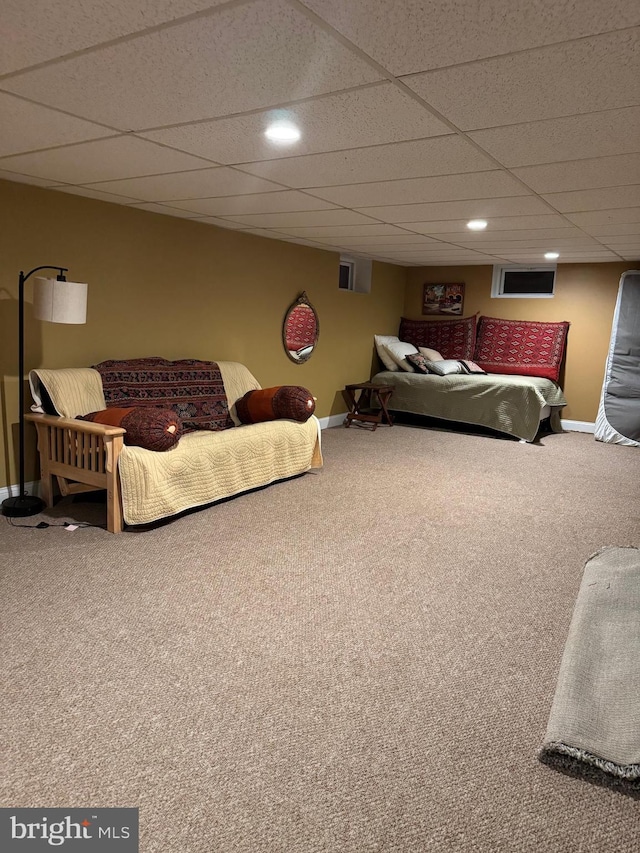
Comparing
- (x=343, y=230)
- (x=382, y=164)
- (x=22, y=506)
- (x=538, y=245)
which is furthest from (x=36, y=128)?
(x=538, y=245)

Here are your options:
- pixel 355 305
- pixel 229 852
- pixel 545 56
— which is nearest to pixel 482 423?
pixel 355 305

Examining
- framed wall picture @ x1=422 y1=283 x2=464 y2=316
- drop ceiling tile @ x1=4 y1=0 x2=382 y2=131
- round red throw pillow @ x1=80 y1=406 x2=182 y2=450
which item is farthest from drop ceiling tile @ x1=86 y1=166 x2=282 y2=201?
framed wall picture @ x1=422 y1=283 x2=464 y2=316

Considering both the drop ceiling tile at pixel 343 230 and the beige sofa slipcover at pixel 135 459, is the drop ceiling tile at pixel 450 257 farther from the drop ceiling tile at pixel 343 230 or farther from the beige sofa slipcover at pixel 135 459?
the beige sofa slipcover at pixel 135 459

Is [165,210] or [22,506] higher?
[165,210]

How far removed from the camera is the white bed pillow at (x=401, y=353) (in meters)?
7.20

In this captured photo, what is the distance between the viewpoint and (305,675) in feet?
6.97

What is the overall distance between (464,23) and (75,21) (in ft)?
3.08

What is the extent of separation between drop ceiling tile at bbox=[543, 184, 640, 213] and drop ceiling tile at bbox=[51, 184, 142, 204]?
2580 mm

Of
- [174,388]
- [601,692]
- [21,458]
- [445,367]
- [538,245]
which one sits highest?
[538,245]

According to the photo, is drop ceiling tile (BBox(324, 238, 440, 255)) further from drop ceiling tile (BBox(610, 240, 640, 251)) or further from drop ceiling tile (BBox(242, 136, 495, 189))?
drop ceiling tile (BBox(242, 136, 495, 189))

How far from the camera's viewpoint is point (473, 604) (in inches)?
105

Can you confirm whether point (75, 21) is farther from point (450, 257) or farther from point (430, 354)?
point (430, 354)

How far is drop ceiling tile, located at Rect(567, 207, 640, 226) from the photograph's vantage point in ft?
12.1

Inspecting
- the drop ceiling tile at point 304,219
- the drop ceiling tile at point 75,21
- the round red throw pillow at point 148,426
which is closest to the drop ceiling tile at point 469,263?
the drop ceiling tile at point 304,219
